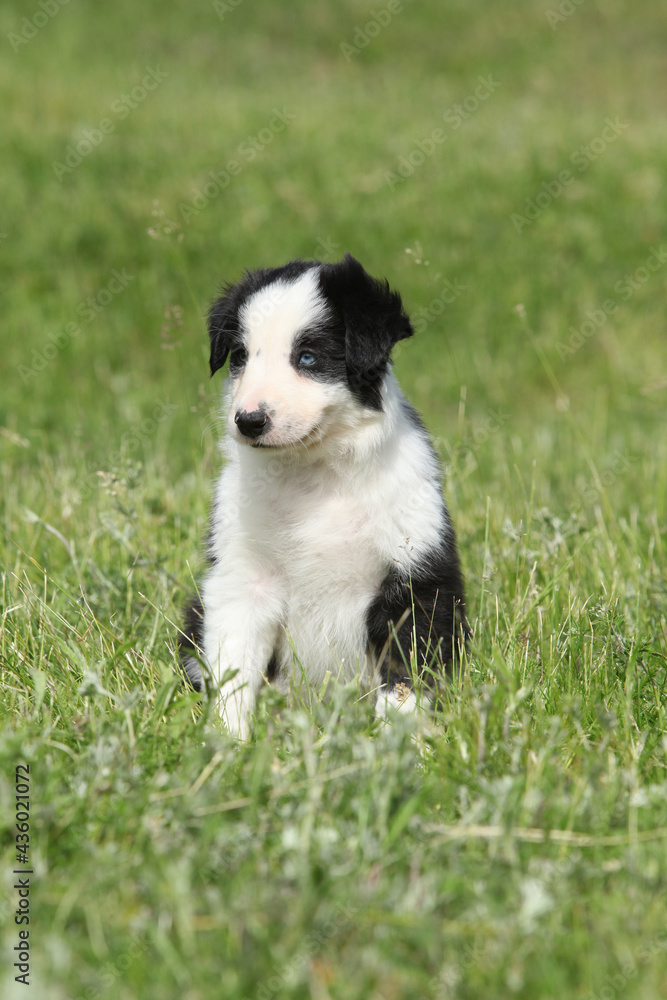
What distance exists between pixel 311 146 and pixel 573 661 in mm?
9960

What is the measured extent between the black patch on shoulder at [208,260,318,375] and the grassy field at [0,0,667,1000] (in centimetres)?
17

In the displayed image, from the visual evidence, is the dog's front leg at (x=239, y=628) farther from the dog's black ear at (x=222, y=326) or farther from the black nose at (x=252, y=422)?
the dog's black ear at (x=222, y=326)

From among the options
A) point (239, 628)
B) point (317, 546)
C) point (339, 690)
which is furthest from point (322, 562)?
point (339, 690)

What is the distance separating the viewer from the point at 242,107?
1359cm

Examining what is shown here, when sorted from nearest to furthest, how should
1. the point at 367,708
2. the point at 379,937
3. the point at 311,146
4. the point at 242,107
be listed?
the point at 379,937 < the point at 367,708 < the point at 311,146 < the point at 242,107

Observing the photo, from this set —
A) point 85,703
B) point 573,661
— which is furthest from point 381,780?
point 573,661

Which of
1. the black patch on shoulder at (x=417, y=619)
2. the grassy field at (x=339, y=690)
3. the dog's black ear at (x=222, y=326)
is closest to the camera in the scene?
the grassy field at (x=339, y=690)

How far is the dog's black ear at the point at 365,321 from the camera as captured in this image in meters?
3.12

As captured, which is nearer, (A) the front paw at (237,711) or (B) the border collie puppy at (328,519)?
(A) the front paw at (237,711)

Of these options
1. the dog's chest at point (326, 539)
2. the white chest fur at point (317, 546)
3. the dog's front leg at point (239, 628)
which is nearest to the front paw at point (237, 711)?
the dog's front leg at point (239, 628)

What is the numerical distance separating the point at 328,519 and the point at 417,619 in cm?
44

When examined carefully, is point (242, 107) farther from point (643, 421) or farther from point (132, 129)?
point (643, 421)

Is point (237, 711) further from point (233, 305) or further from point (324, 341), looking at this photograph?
point (233, 305)

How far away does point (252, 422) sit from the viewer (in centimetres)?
289
